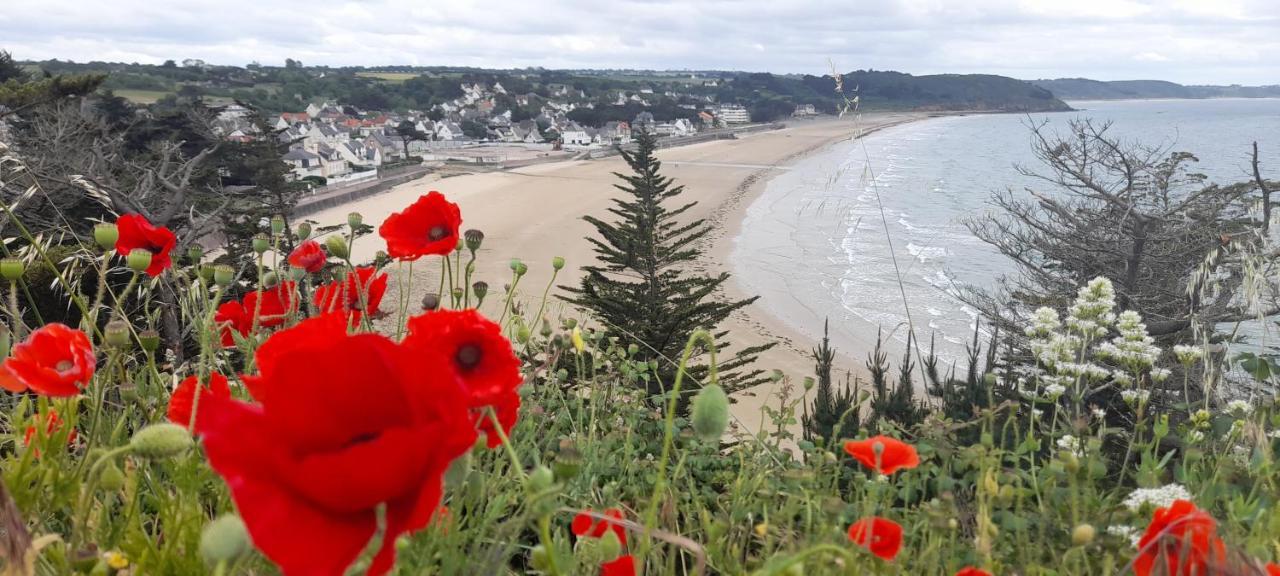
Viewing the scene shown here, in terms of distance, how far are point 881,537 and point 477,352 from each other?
57 cm

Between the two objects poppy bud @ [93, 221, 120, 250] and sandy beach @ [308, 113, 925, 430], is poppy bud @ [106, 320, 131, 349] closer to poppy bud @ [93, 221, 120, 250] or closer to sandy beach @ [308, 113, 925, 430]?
poppy bud @ [93, 221, 120, 250]

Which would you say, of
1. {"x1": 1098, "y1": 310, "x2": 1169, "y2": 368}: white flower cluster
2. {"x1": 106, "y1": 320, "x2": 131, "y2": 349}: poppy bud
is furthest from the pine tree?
{"x1": 106, "y1": 320, "x2": 131, "y2": 349}: poppy bud

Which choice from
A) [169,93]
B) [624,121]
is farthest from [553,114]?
[169,93]

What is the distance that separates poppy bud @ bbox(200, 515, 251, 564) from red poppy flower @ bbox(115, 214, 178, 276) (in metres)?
1.29

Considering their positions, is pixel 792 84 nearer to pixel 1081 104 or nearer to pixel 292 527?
pixel 1081 104

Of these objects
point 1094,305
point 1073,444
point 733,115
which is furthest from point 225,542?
point 733,115

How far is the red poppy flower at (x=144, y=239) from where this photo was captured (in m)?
1.77

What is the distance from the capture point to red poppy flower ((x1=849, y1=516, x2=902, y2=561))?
107 cm

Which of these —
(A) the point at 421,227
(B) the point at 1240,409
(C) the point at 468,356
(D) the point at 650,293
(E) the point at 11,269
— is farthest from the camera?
(D) the point at 650,293

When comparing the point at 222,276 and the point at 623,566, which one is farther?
the point at 222,276

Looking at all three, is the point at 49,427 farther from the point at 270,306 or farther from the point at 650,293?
the point at 650,293

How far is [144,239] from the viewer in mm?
1801

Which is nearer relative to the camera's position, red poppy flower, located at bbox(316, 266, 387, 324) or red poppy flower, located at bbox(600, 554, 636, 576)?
red poppy flower, located at bbox(600, 554, 636, 576)

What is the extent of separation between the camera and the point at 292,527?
579 millimetres
